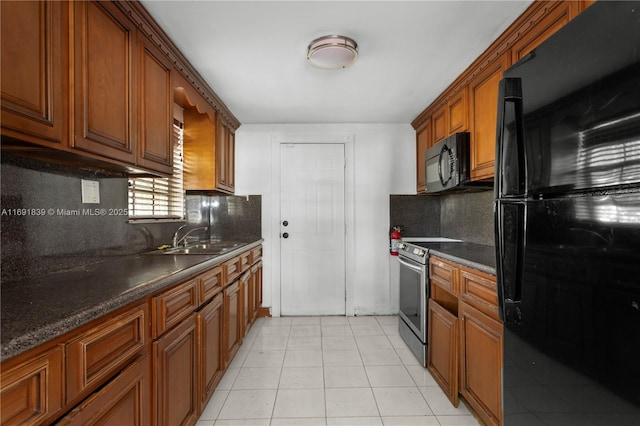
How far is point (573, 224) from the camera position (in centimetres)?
83

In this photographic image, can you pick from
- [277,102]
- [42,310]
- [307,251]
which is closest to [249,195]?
[307,251]

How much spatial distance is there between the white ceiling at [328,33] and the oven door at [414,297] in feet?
4.84

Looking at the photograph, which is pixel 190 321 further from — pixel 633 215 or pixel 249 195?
pixel 249 195

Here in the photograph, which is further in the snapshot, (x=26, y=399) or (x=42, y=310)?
(x=42, y=310)

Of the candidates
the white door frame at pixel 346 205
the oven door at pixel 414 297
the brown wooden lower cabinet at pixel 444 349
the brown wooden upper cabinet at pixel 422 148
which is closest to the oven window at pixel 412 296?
the oven door at pixel 414 297

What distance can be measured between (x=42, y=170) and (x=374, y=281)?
3.06 meters

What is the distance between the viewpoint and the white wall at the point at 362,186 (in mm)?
3570

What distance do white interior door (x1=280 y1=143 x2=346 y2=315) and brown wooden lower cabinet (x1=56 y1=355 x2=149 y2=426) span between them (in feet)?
7.96

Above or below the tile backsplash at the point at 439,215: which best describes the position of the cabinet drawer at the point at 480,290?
below

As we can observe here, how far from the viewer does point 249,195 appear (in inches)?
141

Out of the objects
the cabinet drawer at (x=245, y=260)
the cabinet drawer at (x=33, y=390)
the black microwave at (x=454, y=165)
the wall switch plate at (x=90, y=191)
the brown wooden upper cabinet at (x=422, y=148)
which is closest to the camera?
the cabinet drawer at (x=33, y=390)

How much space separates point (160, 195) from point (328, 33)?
1.77m

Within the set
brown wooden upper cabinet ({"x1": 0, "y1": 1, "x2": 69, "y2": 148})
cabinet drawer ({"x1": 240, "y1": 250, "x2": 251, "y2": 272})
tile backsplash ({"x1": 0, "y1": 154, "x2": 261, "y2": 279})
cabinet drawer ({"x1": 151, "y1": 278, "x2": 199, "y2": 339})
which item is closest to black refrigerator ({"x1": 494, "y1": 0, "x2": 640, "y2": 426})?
cabinet drawer ({"x1": 151, "y1": 278, "x2": 199, "y2": 339})

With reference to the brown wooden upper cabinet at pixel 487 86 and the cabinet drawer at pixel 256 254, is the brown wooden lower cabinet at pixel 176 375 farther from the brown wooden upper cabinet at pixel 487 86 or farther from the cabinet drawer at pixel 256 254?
the brown wooden upper cabinet at pixel 487 86
